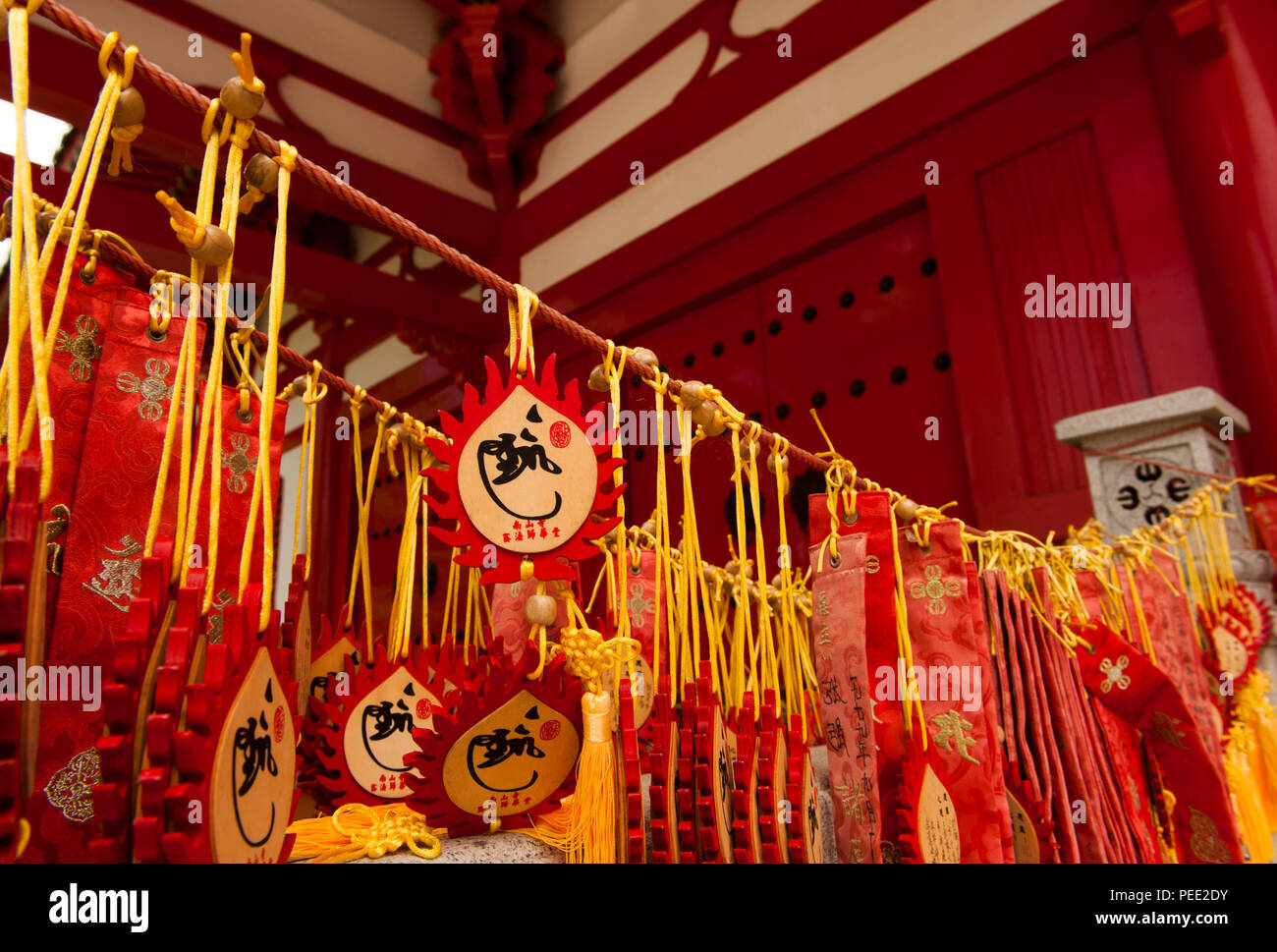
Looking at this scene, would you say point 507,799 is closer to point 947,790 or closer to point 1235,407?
point 947,790

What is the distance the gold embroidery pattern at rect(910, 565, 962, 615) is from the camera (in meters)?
0.95

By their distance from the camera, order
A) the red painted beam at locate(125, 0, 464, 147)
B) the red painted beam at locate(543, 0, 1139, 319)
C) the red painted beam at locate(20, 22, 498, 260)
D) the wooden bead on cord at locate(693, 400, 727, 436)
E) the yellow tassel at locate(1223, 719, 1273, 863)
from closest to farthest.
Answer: the wooden bead on cord at locate(693, 400, 727, 436) < the yellow tassel at locate(1223, 719, 1273, 863) < the red painted beam at locate(543, 0, 1139, 319) < the red painted beam at locate(20, 22, 498, 260) < the red painted beam at locate(125, 0, 464, 147)

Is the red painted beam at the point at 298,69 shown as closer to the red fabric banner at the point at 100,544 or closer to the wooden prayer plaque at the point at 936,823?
the red fabric banner at the point at 100,544

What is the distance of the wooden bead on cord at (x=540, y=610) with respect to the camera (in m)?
0.75

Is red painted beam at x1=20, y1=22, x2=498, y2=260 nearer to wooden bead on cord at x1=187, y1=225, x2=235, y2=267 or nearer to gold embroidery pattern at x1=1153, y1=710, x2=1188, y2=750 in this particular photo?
wooden bead on cord at x1=187, y1=225, x2=235, y2=267

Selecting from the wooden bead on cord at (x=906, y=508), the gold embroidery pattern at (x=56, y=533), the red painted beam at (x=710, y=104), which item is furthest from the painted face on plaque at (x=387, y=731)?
the red painted beam at (x=710, y=104)

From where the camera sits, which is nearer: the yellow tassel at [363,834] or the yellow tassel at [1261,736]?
the yellow tassel at [363,834]

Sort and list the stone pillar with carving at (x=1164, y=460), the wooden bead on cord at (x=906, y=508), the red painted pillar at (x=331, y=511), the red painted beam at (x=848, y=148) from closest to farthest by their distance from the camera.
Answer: the wooden bead on cord at (x=906, y=508) → the stone pillar with carving at (x=1164, y=460) → the red painted beam at (x=848, y=148) → the red painted pillar at (x=331, y=511)

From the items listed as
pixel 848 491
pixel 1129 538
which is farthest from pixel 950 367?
pixel 848 491

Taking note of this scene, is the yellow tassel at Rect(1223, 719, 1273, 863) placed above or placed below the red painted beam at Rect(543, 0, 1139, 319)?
below

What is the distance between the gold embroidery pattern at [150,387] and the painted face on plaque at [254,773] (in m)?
0.25

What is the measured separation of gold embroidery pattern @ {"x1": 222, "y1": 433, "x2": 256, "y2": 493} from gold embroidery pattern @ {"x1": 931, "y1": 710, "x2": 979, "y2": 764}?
2.51ft

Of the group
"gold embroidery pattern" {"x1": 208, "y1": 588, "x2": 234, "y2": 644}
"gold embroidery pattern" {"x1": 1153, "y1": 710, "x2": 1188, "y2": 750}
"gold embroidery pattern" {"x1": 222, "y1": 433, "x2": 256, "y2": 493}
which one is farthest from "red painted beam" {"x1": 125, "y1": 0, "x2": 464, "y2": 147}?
"gold embroidery pattern" {"x1": 1153, "y1": 710, "x2": 1188, "y2": 750}
